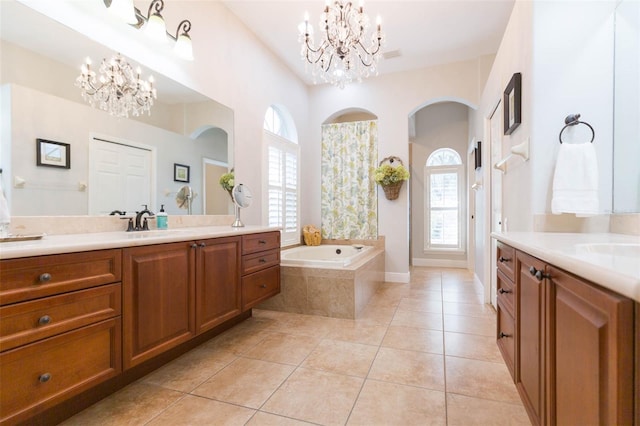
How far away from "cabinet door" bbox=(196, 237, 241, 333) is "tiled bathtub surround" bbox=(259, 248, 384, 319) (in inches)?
32.2

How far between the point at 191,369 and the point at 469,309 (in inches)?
107

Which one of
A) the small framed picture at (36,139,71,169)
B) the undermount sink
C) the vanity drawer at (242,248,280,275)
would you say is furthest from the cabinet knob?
the small framed picture at (36,139,71,169)

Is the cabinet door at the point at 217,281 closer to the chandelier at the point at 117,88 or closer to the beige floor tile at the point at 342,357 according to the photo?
the beige floor tile at the point at 342,357

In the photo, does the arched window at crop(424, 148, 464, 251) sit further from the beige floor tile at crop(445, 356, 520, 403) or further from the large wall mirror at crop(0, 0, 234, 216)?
the large wall mirror at crop(0, 0, 234, 216)

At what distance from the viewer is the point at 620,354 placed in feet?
2.05

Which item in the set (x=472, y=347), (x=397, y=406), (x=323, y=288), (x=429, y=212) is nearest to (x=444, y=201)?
(x=429, y=212)

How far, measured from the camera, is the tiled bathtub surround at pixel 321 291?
9.61 ft

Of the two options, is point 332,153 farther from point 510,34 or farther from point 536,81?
point 536,81

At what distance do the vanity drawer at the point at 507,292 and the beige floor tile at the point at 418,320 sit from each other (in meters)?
1.04

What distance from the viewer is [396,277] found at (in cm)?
447

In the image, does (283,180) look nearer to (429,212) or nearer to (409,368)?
(409,368)

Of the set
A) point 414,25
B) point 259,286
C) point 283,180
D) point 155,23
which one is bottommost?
point 259,286

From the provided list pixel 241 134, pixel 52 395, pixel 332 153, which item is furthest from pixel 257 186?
pixel 52 395

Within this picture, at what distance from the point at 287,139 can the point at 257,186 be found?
1.13 meters
